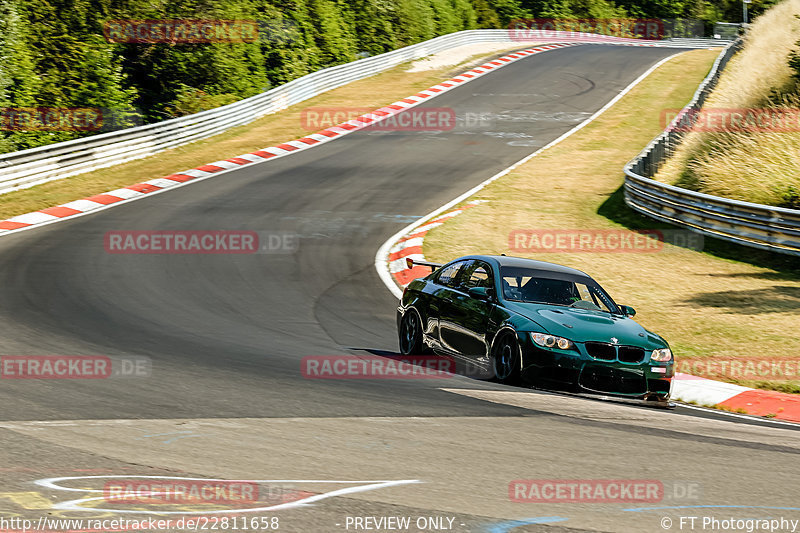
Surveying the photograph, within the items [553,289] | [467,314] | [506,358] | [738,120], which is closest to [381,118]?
[738,120]

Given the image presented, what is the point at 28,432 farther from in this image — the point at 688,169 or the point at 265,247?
the point at 688,169

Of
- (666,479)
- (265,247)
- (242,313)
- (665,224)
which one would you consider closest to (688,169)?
(665,224)

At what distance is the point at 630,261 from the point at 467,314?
8.50 m

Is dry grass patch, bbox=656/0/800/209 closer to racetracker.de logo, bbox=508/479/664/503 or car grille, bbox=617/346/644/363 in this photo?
car grille, bbox=617/346/644/363

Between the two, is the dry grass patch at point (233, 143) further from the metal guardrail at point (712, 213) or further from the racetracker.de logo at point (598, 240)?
the metal guardrail at point (712, 213)

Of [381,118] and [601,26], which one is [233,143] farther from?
[601,26]

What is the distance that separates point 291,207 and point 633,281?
9.00m

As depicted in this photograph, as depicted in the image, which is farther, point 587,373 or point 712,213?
point 712,213

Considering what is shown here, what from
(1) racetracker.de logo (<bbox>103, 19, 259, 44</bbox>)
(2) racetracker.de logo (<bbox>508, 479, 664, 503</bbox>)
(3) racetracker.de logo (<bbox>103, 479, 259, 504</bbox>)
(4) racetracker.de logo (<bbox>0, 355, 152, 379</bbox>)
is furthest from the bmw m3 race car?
(1) racetracker.de logo (<bbox>103, 19, 259, 44</bbox>)

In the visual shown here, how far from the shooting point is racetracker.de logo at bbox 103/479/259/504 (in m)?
5.12

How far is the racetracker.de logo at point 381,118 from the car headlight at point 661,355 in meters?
24.7

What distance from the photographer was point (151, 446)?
6.22 meters

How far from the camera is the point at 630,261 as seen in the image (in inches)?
710

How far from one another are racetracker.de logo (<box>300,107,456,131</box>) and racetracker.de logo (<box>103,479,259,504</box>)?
93.6 feet
